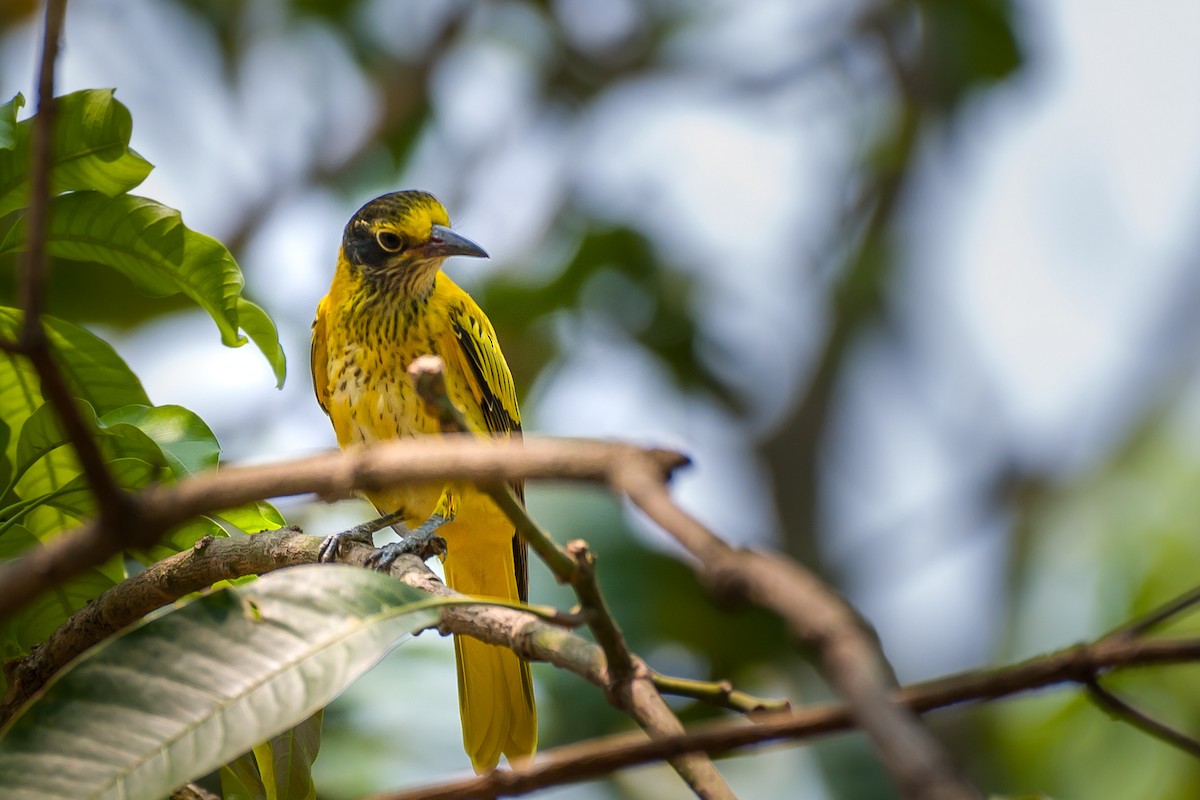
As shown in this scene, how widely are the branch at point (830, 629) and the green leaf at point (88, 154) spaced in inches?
74.5

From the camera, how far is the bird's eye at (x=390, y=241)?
173 inches

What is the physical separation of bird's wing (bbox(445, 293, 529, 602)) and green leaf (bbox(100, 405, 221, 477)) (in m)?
1.76

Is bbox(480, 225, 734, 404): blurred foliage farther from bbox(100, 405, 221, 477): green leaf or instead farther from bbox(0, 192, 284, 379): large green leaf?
bbox(100, 405, 221, 477): green leaf

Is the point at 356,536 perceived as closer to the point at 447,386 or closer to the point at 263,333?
the point at 263,333

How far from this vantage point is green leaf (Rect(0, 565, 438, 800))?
148 cm

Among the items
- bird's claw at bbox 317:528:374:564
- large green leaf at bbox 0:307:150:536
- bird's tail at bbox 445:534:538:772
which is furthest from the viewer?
bird's tail at bbox 445:534:538:772

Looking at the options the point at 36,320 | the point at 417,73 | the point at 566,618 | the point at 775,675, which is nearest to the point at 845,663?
the point at 36,320

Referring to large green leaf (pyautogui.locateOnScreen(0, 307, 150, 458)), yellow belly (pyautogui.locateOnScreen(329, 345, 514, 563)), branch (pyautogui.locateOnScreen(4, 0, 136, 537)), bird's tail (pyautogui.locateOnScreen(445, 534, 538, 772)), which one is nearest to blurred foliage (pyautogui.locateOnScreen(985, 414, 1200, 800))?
bird's tail (pyautogui.locateOnScreen(445, 534, 538, 772))

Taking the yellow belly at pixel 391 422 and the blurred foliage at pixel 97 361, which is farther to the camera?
the yellow belly at pixel 391 422

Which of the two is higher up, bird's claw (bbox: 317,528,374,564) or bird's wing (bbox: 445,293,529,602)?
bird's wing (bbox: 445,293,529,602)

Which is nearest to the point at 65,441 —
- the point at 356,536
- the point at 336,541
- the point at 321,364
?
the point at 336,541

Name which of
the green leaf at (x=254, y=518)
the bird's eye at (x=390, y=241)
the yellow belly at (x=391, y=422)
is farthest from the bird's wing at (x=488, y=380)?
the green leaf at (x=254, y=518)

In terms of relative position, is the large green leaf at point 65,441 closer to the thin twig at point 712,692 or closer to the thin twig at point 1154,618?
the thin twig at point 712,692

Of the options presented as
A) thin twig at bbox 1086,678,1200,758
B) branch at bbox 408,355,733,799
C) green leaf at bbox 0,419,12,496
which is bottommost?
thin twig at bbox 1086,678,1200,758
